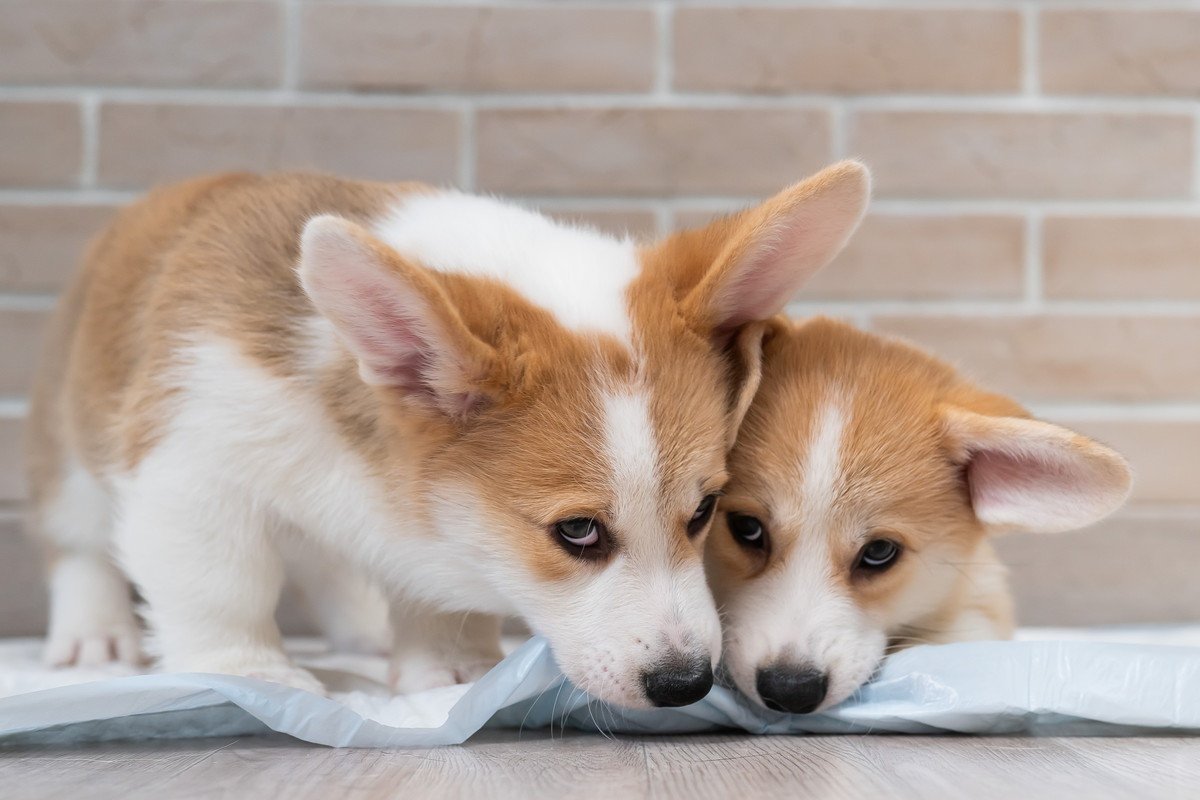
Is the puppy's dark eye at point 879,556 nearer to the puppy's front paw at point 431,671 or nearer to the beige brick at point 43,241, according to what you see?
the puppy's front paw at point 431,671

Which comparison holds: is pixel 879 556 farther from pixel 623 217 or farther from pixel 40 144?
pixel 40 144

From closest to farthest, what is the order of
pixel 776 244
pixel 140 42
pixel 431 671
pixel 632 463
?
pixel 632 463, pixel 776 244, pixel 431 671, pixel 140 42

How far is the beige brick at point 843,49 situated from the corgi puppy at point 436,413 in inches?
36.8

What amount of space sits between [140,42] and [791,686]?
191 centimetres

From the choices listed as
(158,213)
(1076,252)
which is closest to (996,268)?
(1076,252)

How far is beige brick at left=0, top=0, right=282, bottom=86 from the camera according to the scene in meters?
2.52

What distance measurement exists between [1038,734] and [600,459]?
2.11ft

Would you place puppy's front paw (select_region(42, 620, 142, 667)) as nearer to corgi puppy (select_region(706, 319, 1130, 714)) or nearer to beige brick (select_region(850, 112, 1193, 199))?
corgi puppy (select_region(706, 319, 1130, 714))

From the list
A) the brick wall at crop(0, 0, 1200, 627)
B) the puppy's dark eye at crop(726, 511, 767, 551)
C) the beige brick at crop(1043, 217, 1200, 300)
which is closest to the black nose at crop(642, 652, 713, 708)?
the puppy's dark eye at crop(726, 511, 767, 551)

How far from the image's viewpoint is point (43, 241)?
8.34 ft

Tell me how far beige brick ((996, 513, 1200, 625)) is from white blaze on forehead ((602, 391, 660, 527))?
1507 mm

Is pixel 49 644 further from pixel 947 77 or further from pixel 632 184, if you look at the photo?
pixel 947 77

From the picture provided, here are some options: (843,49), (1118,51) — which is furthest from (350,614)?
(1118,51)

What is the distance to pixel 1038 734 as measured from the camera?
1.50m
